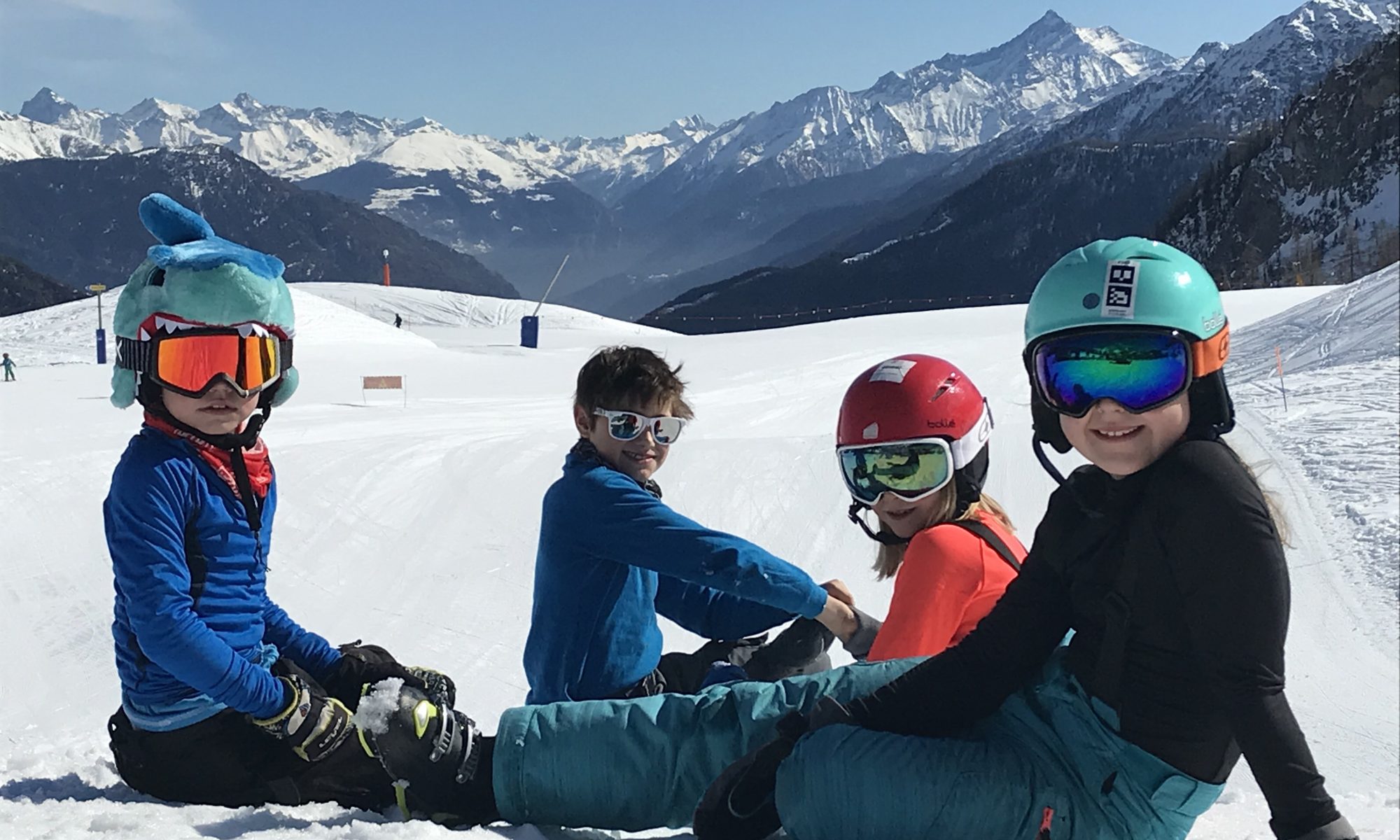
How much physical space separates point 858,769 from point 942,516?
0.98 metres

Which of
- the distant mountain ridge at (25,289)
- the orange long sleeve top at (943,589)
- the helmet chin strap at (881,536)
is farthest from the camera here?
the distant mountain ridge at (25,289)

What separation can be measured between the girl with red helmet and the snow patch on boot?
4.30 ft

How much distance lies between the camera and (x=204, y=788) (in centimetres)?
286

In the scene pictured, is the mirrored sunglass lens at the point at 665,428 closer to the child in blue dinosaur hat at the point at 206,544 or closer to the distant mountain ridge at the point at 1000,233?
the child in blue dinosaur hat at the point at 206,544

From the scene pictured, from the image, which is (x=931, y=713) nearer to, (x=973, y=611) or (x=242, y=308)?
(x=973, y=611)

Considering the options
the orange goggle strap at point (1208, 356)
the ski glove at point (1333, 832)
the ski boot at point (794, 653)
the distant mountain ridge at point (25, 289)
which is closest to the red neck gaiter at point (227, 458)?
the ski boot at point (794, 653)

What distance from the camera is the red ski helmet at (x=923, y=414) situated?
309 cm

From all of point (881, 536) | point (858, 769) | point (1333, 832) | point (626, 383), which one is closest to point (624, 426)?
point (626, 383)

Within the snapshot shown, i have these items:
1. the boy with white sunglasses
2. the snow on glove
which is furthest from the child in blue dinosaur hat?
the boy with white sunglasses

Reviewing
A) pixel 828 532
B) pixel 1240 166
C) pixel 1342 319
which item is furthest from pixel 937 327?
pixel 1240 166

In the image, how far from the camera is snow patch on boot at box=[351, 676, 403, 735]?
2.45 m

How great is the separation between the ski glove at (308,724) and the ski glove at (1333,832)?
7.76 ft

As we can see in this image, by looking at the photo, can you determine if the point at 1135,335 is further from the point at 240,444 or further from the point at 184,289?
the point at 184,289

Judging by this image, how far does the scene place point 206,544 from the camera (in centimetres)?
286
